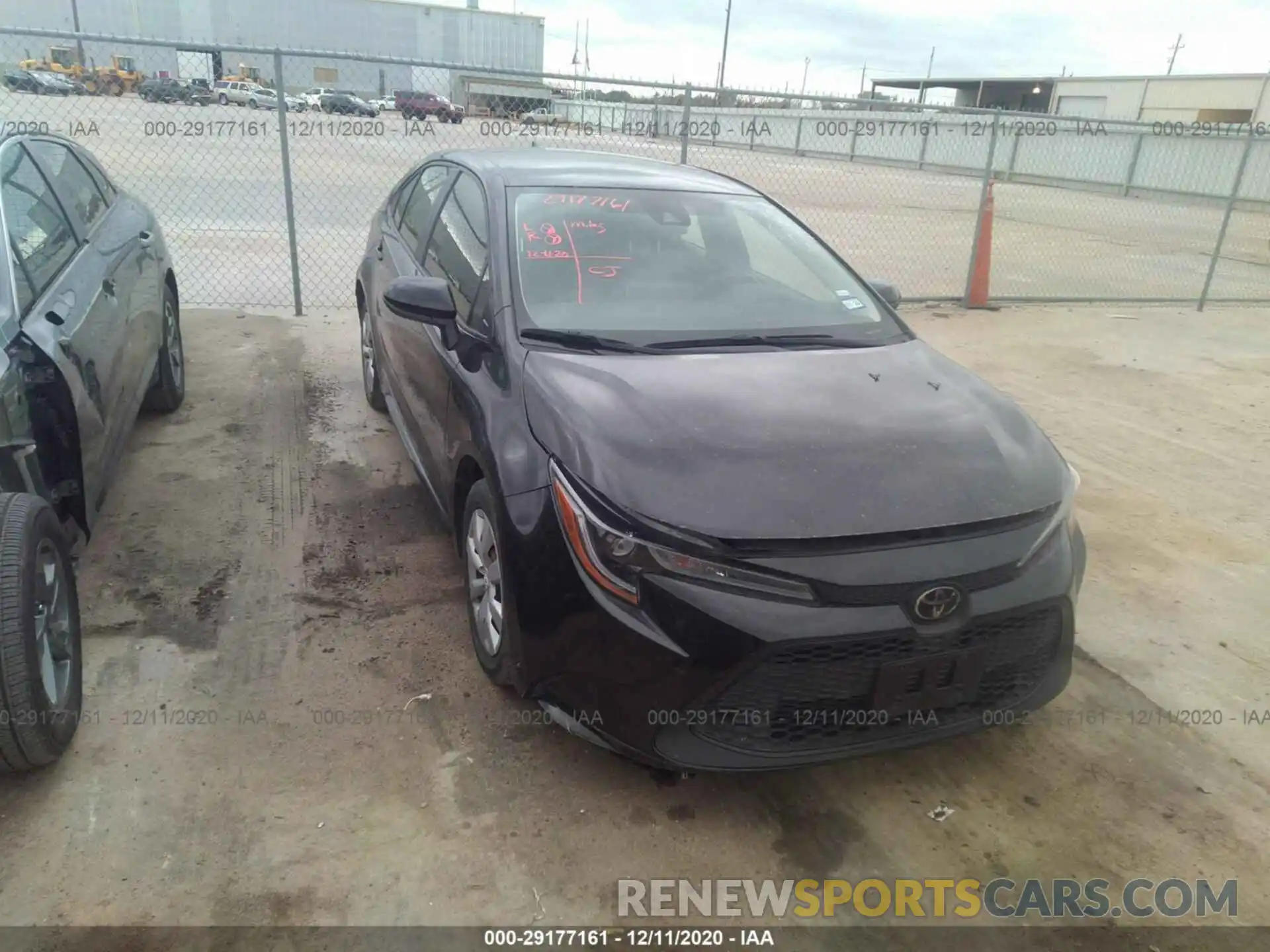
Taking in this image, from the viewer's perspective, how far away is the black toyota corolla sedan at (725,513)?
2127 millimetres

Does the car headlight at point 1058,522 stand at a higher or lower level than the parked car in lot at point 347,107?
lower

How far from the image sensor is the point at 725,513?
2.16m

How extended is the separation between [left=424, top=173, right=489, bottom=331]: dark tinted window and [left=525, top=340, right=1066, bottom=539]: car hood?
628 mm

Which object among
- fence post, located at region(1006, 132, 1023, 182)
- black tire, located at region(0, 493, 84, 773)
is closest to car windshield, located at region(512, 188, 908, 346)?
black tire, located at region(0, 493, 84, 773)

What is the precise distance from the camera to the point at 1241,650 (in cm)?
339

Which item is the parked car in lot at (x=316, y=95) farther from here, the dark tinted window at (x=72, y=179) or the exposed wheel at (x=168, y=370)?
the dark tinted window at (x=72, y=179)

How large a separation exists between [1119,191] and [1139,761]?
80.3 ft

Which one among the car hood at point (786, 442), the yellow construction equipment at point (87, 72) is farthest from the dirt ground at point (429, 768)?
the yellow construction equipment at point (87, 72)

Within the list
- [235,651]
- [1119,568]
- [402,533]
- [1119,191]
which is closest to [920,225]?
[1119,191]

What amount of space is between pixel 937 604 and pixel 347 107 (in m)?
11.9

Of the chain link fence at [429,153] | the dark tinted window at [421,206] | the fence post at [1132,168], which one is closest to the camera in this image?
the dark tinted window at [421,206]

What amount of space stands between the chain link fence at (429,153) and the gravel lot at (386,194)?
0.16 ft

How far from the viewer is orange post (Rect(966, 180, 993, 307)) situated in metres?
8.95

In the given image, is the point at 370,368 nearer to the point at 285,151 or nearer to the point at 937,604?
the point at 285,151
